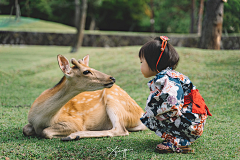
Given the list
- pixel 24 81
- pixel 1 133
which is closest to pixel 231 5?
pixel 24 81

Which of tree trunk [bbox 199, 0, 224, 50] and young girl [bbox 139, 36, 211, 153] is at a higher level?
tree trunk [bbox 199, 0, 224, 50]

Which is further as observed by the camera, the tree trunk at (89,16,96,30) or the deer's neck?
the tree trunk at (89,16,96,30)

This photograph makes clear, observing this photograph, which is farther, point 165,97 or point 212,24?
point 212,24

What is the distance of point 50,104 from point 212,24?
7666 mm

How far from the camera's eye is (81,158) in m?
2.91

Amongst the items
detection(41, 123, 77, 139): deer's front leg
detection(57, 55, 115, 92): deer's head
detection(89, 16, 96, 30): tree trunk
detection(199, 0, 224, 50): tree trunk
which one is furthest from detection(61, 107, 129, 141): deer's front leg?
detection(89, 16, 96, 30): tree trunk

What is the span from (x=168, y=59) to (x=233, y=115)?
2570mm

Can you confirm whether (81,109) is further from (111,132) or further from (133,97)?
(133,97)

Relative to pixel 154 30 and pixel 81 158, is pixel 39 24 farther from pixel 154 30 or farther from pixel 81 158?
pixel 81 158

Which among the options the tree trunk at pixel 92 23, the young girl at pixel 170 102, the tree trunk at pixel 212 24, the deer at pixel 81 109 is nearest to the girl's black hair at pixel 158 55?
the young girl at pixel 170 102

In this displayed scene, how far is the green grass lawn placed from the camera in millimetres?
3027

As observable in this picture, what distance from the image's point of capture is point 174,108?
268 cm

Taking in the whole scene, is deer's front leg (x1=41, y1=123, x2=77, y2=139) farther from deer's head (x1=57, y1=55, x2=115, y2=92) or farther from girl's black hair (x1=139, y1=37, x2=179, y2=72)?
girl's black hair (x1=139, y1=37, x2=179, y2=72)

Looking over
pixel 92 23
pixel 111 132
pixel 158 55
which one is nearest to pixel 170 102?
pixel 158 55
